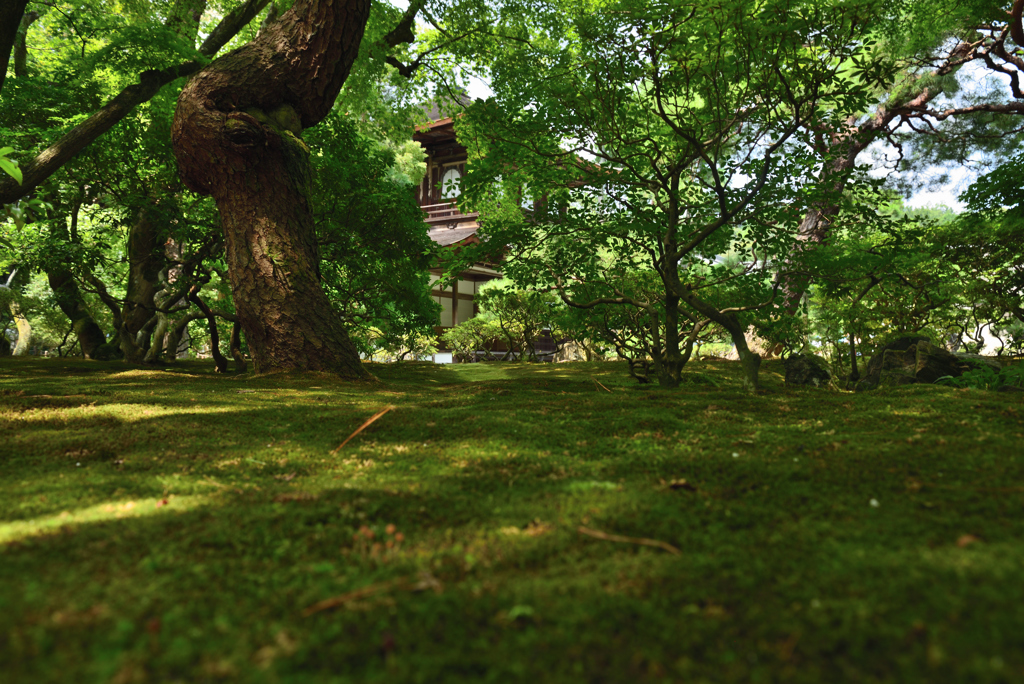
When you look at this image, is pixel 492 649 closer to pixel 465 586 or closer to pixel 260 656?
pixel 465 586

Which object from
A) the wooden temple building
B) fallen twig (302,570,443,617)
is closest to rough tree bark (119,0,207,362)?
fallen twig (302,570,443,617)

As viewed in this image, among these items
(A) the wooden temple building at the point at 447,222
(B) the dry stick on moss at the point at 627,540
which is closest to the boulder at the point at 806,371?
(B) the dry stick on moss at the point at 627,540

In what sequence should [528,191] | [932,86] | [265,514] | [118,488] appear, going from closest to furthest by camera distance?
[265,514] → [118,488] → [528,191] → [932,86]

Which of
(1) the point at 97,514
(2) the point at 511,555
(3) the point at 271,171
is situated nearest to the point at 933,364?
(2) the point at 511,555

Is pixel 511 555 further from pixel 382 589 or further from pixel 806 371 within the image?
pixel 806 371

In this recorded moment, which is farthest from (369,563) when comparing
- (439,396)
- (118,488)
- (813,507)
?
(439,396)

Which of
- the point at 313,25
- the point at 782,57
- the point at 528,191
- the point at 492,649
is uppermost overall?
the point at 313,25

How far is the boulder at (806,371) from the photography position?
6715 millimetres

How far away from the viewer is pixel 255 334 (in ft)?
15.1

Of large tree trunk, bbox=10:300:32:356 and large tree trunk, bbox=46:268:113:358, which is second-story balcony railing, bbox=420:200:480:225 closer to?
large tree trunk, bbox=46:268:113:358

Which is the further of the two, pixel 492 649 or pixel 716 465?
pixel 716 465

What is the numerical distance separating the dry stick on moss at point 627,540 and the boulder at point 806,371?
20.3 ft

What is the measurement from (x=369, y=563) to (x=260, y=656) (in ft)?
1.19

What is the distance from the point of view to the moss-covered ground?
2.77ft
